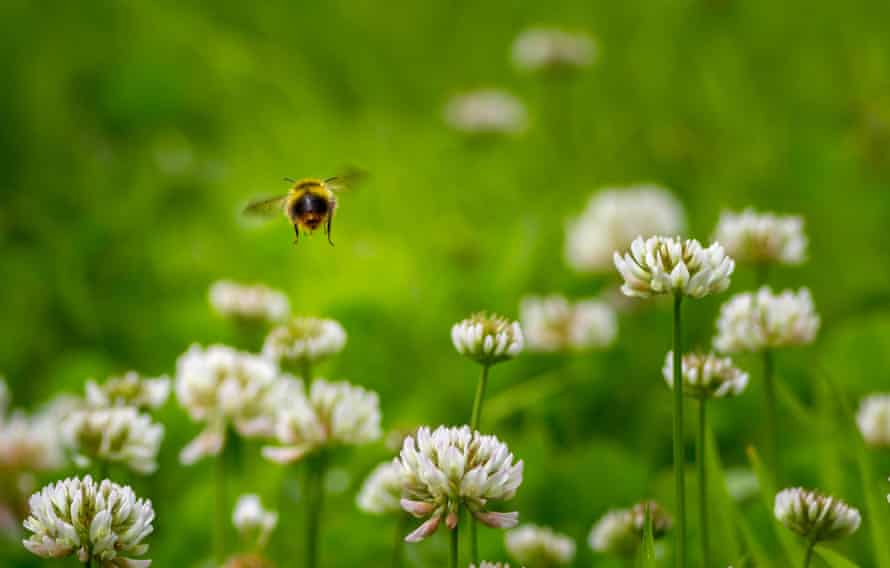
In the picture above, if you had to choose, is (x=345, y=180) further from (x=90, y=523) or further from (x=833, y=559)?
(x=833, y=559)

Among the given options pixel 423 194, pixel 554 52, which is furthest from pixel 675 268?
pixel 554 52

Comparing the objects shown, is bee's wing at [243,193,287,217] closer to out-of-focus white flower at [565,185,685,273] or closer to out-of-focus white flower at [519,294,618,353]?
out-of-focus white flower at [519,294,618,353]

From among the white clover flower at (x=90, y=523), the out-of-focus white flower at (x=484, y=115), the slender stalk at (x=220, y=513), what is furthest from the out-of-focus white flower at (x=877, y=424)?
the out-of-focus white flower at (x=484, y=115)

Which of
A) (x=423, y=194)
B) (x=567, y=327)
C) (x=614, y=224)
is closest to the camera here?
(x=567, y=327)

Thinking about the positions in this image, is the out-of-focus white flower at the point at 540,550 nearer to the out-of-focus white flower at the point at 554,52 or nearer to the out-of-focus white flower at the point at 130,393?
the out-of-focus white flower at the point at 130,393

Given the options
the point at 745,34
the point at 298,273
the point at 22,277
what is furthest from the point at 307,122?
the point at 745,34
